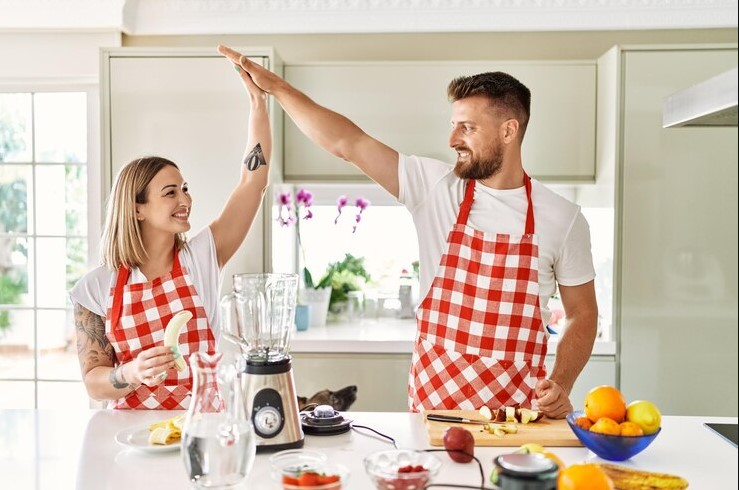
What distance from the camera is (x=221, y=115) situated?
2.87 m

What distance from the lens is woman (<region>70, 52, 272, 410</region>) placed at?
185 centimetres

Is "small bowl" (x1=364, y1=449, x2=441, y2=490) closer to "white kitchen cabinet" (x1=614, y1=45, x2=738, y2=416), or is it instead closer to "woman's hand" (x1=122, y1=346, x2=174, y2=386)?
"woman's hand" (x1=122, y1=346, x2=174, y2=386)

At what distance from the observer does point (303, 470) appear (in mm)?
1184

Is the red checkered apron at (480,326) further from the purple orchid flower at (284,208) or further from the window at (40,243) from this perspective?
the window at (40,243)

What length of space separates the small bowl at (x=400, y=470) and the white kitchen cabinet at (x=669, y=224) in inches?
72.6

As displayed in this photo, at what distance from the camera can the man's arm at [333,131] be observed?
79.0 inches

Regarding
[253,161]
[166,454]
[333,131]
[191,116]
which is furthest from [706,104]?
[191,116]

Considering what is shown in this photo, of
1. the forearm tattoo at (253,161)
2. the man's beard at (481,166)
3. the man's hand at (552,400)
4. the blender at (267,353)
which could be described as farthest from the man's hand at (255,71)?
the man's hand at (552,400)

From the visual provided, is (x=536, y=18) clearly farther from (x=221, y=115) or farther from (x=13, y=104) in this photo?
(x=13, y=104)

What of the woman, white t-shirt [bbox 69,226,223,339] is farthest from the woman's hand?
white t-shirt [bbox 69,226,223,339]

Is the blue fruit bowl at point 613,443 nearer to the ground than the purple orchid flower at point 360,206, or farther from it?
nearer to the ground

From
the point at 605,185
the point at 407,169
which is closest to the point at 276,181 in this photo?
the point at 407,169

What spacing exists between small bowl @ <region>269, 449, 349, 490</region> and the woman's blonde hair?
0.86 m

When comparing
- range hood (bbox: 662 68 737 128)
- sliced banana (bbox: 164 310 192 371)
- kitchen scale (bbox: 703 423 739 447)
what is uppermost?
range hood (bbox: 662 68 737 128)
